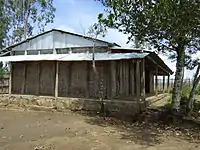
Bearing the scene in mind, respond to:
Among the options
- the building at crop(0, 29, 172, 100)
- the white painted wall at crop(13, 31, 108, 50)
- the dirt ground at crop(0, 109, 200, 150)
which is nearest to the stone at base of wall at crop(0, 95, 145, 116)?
the building at crop(0, 29, 172, 100)

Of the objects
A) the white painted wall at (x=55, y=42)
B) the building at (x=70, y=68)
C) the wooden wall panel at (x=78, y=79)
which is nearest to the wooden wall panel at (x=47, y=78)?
the building at (x=70, y=68)

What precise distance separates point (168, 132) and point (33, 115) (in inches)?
281

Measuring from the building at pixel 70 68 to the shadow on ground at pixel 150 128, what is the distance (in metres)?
2.96

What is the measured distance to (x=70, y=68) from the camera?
18.5 metres

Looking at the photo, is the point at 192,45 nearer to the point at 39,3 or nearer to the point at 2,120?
the point at 2,120

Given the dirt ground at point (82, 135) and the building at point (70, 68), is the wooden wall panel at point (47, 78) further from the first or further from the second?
the dirt ground at point (82, 135)

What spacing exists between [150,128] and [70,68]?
819 cm

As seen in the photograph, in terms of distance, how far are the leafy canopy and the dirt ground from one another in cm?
364

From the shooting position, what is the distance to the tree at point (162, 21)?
941 cm

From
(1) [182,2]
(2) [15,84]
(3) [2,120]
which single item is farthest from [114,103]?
(2) [15,84]

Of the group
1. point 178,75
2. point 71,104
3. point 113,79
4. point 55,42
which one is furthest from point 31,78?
point 178,75

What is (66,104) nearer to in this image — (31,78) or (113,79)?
(113,79)

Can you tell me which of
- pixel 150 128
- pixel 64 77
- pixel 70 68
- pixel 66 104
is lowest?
pixel 150 128

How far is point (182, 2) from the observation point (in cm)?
935
